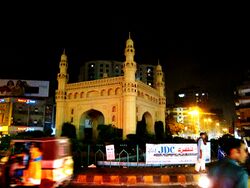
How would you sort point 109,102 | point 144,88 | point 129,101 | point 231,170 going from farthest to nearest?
point 144,88
point 109,102
point 129,101
point 231,170

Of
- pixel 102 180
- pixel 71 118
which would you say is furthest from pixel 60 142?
pixel 71 118

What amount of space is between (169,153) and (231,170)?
607 inches

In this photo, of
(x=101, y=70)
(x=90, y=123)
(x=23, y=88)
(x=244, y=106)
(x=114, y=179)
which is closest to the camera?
(x=114, y=179)

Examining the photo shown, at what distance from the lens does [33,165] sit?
375 inches

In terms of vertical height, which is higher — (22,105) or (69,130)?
(22,105)

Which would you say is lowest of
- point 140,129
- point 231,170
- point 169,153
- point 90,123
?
point 169,153

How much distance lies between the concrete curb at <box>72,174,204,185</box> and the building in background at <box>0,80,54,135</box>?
59237 millimetres

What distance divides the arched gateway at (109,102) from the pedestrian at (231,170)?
43369mm

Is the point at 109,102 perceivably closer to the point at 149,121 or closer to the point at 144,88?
the point at 144,88

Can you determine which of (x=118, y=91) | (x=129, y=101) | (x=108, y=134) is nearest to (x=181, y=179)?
(x=108, y=134)

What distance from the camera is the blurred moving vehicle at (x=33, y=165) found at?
9414 millimetres

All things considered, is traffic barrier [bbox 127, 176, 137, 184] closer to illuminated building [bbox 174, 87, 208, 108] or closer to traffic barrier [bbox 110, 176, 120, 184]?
traffic barrier [bbox 110, 176, 120, 184]

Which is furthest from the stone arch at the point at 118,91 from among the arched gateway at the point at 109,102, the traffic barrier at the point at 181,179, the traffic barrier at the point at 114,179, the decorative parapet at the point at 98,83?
the traffic barrier at the point at 181,179

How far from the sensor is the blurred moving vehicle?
30.9 feet
